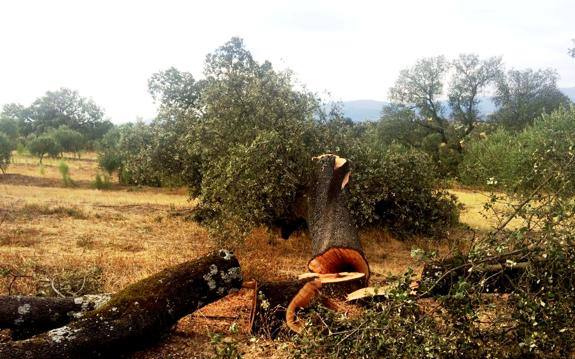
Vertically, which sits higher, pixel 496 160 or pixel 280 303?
pixel 496 160

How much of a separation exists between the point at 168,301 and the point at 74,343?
1.30 metres

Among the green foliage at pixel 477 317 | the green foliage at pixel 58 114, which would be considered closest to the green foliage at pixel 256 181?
the green foliage at pixel 477 317

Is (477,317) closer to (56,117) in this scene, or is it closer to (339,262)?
(339,262)

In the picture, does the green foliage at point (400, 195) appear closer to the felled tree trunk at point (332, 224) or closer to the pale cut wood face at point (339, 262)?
the felled tree trunk at point (332, 224)

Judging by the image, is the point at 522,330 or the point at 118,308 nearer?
the point at 522,330

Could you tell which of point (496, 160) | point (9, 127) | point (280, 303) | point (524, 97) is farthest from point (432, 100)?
point (9, 127)

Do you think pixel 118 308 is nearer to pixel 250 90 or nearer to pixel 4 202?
pixel 250 90

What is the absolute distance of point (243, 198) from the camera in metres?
13.0

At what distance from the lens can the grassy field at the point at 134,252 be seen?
8016 mm

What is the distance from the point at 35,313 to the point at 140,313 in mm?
1489

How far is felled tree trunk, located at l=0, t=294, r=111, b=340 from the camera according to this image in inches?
247

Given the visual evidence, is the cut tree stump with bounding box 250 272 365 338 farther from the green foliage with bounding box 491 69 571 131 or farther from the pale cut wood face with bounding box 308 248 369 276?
the green foliage with bounding box 491 69 571 131

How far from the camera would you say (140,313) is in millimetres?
6242

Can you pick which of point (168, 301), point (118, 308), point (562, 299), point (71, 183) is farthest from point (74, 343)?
point (71, 183)
